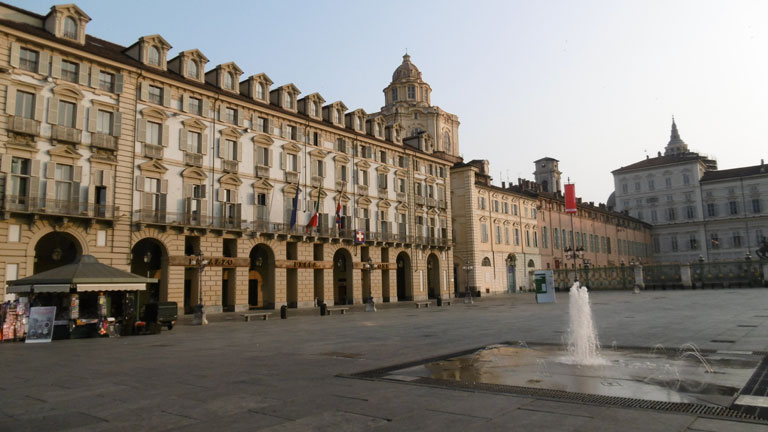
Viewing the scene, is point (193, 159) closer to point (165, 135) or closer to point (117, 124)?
point (165, 135)

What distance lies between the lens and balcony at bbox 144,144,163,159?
33250 mm

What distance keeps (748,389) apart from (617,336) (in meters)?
7.68

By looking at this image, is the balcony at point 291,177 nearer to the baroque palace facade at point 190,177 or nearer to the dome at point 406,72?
the baroque palace facade at point 190,177

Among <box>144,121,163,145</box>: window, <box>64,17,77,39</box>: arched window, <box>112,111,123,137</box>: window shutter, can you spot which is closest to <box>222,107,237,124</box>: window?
<box>144,121,163,145</box>: window

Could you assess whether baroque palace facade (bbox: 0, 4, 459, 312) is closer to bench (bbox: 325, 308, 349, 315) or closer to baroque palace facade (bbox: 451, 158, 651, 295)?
bench (bbox: 325, 308, 349, 315)

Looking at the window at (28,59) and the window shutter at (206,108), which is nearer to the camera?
the window at (28,59)

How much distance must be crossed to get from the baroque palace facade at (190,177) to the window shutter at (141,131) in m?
0.08

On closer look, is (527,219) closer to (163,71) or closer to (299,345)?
(163,71)

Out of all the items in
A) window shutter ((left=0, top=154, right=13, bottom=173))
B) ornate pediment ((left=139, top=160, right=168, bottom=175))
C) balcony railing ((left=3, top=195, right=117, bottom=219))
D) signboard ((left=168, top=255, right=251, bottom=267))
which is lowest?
signboard ((left=168, top=255, right=251, bottom=267))

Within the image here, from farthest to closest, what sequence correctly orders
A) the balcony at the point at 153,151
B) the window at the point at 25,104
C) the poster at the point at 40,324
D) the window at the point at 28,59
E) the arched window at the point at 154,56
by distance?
the arched window at the point at 154,56 → the balcony at the point at 153,151 → the window at the point at 28,59 → the window at the point at 25,104 → the poster at the point at 40,324

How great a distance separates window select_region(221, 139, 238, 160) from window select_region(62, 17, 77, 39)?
11221mm

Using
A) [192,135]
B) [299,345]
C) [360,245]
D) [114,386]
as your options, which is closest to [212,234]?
[192,135]

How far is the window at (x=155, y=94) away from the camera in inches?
1347

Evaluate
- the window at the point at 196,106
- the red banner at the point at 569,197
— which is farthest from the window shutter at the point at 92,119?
the red banner at the point at 569,197
